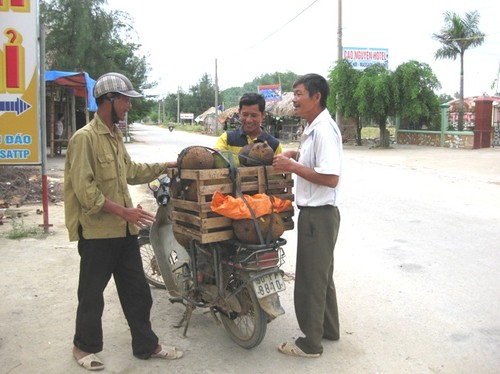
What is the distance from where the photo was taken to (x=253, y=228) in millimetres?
3143

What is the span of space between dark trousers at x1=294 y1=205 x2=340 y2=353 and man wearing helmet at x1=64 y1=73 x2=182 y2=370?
0.92m

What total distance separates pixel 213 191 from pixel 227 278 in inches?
28.3

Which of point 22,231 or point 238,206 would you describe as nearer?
point 238,206

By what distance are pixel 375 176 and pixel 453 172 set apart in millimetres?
2668

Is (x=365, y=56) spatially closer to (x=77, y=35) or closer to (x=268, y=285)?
(x=77, y=35)

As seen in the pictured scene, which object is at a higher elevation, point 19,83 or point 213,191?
point 19,83

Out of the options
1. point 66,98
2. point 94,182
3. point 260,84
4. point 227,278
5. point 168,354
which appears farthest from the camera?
point 260,84

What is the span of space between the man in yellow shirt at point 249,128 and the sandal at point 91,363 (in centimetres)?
173

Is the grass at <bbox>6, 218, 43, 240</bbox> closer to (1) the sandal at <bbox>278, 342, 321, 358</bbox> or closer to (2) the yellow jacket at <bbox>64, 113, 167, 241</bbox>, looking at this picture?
(2) the yellow jacket at <bbox>64, 113, 167, 241</bbox>

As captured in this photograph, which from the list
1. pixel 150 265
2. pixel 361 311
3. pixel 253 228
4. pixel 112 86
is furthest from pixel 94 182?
pixel 361 311

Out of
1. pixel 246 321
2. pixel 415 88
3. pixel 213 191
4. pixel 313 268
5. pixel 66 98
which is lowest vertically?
pixel 246 321

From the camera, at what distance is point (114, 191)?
3211mm

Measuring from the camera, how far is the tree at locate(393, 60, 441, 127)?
23000mm

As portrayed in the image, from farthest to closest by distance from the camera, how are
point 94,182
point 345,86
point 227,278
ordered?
point 345,86, point 227,278, point 94,182
